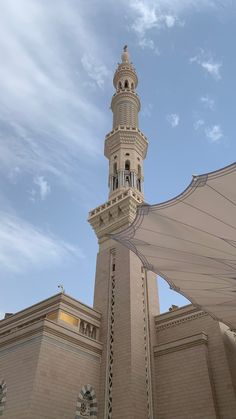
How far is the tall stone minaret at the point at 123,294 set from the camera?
17.6 metres

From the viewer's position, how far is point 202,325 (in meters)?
19.2

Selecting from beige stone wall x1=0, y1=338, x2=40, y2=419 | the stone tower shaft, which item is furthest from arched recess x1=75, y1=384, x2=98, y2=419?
the stone tower shaft

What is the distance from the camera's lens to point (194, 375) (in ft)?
57.1

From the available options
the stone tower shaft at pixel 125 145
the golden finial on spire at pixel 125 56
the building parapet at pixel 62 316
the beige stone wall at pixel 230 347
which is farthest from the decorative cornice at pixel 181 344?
the golden finial on spire at pixel 125 56

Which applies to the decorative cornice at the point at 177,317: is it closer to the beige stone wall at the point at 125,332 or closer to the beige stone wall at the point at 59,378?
the beige stone wall at the point at 125,332

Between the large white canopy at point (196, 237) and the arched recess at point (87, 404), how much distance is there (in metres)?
6.81

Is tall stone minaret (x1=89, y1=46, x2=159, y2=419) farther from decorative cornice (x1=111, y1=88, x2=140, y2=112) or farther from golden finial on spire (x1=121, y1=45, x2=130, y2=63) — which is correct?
golden finial on spire (x1=121, y1=45, x2=130, y2=63)

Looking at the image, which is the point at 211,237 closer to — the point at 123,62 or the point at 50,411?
the point at 50,411

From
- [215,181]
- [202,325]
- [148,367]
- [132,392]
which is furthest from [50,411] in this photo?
[215,181]

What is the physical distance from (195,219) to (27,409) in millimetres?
9827

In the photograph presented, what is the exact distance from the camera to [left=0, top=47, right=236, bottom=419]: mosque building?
16031 mm

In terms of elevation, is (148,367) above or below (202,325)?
below

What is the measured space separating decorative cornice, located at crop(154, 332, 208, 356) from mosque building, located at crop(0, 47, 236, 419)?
0.15 ft

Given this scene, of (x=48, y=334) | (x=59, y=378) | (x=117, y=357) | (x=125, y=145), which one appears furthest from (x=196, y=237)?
(x=125, y=145)
